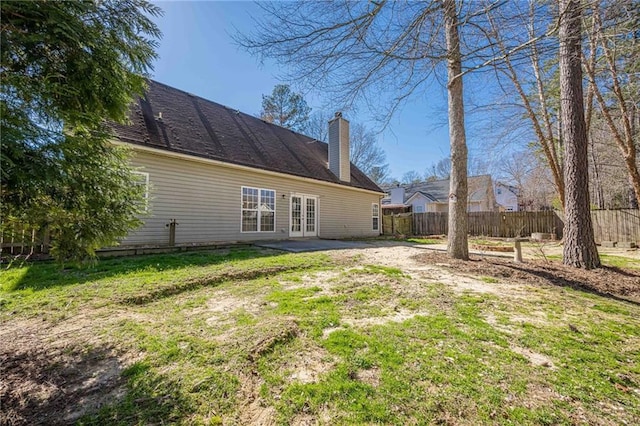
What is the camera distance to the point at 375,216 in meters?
16.0

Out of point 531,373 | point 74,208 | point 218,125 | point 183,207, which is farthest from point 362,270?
point 218,125

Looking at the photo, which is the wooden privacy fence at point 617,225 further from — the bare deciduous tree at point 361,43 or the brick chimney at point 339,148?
the bare deciduous tree at point 361,43

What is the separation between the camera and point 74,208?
7.27 ft

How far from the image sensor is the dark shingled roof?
25.9 feet

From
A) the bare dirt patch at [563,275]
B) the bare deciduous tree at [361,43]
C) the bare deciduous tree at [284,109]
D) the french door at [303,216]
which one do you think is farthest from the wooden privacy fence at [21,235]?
Answer: the bare deciduous tree at [284,109]

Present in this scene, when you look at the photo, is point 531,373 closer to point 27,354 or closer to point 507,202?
point 27,354

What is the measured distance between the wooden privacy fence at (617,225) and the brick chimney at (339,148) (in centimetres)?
966

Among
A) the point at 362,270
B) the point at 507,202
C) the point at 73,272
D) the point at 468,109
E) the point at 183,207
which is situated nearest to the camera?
the point at 73,272

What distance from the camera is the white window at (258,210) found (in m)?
9.60

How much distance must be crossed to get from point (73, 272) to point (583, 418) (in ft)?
21.2

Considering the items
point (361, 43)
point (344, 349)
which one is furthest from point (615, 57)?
point (344, 349)

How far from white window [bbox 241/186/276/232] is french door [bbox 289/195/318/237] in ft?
3.10

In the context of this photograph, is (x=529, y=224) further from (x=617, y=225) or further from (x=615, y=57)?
Result: (x=615, y=57)

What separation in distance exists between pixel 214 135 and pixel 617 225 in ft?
50.1
